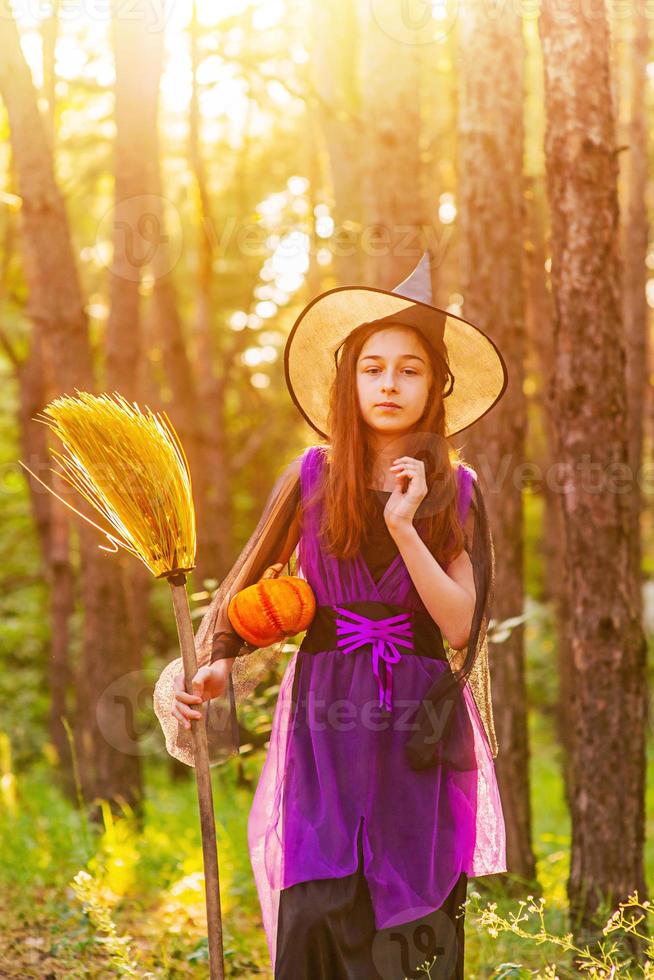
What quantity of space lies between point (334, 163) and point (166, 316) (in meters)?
2.37

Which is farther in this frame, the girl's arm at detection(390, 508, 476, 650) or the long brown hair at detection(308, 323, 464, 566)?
the long brown hair at detection(308, 323, 464, 566)

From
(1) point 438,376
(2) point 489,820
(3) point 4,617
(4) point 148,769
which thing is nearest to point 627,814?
(2) point 489,820

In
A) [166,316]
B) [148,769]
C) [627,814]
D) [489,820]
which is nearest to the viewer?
[489,820]

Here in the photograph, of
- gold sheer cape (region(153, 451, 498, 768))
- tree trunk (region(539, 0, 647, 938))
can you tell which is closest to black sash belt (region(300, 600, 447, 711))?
gold sheer cape (region(153, 451, 498, 768))

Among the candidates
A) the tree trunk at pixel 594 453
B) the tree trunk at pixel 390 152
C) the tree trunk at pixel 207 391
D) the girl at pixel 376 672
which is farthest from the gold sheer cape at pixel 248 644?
the tree trunk at pixel 207 391

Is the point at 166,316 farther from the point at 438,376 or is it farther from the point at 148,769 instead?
the point at 148,769

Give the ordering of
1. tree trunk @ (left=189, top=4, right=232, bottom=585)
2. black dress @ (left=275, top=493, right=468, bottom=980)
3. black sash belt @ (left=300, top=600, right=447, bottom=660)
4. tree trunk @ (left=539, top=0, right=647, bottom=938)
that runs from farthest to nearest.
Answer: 1. tree trunk @ (left=189, top=4, right=232, bottom=585)
2. tree trunk @ (left=539, top=0, right=647, bottom=938)
3. black sash belt @ (left=300, top=600, right=447, bottom=660)
4. black dress @ (left=275, top=493, right=468, bottom=980)

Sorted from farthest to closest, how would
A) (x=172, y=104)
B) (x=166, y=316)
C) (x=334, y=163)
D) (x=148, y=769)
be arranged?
(x=148, y=769) < (x=172, y=104) < (x=166, y=316) < (x=334, y=163)

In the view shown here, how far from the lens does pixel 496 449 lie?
19.4 feet

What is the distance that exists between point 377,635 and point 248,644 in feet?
1.31

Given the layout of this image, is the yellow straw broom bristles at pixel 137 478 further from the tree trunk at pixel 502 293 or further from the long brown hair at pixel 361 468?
the tree trunk at pixel 502 293

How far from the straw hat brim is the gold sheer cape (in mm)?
246

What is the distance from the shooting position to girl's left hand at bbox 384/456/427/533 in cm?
318

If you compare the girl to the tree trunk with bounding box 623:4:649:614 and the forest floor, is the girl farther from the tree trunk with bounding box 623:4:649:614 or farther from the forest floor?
the tree trunk with bounding box 623:4:649:614
